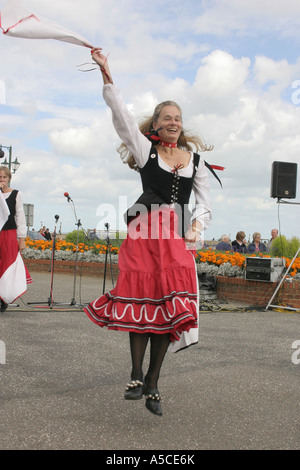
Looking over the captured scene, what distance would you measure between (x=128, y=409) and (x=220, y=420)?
2.02ft

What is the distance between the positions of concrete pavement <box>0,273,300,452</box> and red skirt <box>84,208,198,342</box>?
58cm

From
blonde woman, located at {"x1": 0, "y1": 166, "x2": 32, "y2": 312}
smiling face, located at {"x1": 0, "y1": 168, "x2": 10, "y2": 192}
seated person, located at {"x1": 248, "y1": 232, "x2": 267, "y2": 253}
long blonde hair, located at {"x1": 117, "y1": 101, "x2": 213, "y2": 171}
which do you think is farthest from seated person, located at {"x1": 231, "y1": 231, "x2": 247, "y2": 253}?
long blonde hair, located at {"x1": 117, "y1": 101, "x2": 213, "y2": 171}

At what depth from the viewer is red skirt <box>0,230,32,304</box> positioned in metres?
7.46

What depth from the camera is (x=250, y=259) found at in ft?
33.8

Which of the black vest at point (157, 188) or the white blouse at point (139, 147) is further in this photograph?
the black vest at point (157, 188)

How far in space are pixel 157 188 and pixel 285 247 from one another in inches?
374

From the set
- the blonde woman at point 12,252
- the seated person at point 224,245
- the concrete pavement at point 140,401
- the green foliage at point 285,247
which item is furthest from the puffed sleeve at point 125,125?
the seated person at point 224,245

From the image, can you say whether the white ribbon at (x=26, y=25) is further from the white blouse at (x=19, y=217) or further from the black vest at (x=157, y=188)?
the white blouse at (x=19, y=217)

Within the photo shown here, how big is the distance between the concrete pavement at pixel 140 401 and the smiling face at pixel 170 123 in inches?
72.1

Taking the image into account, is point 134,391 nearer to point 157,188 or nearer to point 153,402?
point 153,402

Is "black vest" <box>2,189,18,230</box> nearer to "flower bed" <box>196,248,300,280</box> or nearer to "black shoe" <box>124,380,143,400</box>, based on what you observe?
"flower bed" <box>196,248,300,280</box>

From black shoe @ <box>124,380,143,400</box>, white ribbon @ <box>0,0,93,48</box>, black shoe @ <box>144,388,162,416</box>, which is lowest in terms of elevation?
black shoe @ <box>144,388,162,416</box>

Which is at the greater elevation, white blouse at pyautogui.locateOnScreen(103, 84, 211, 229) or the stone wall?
white blouse at pyautogui.locateOnScreen(103, 84, 211, 229)

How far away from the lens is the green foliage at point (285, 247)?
12.5 metres
